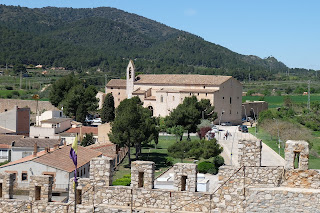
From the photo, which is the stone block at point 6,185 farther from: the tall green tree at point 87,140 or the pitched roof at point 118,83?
the pitched roof at point 118,83

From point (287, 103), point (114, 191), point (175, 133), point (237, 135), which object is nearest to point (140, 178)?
point (114, 191)

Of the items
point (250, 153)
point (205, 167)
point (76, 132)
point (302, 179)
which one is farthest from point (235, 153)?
point (302, 179)

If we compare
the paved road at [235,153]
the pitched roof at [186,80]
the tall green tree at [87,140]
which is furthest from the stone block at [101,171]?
the pitched roof at [186,80]

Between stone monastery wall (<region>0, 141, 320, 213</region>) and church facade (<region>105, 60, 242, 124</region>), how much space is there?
5220 cm

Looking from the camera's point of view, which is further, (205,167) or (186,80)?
(186,80)

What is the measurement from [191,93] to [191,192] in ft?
178

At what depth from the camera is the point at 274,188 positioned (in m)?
7.64

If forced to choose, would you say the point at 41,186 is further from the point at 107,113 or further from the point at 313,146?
the point at 107,113

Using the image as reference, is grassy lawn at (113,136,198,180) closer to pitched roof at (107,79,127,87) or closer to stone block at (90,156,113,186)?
stone block at (90,156,113,186)

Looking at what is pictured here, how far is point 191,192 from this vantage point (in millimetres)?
8031

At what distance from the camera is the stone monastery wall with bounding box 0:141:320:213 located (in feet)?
24.8

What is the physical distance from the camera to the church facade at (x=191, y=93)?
62.7 metres

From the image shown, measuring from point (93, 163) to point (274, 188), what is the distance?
2744 mm

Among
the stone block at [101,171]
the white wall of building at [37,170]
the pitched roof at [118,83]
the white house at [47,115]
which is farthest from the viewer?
the pitched roof at [118,83]
